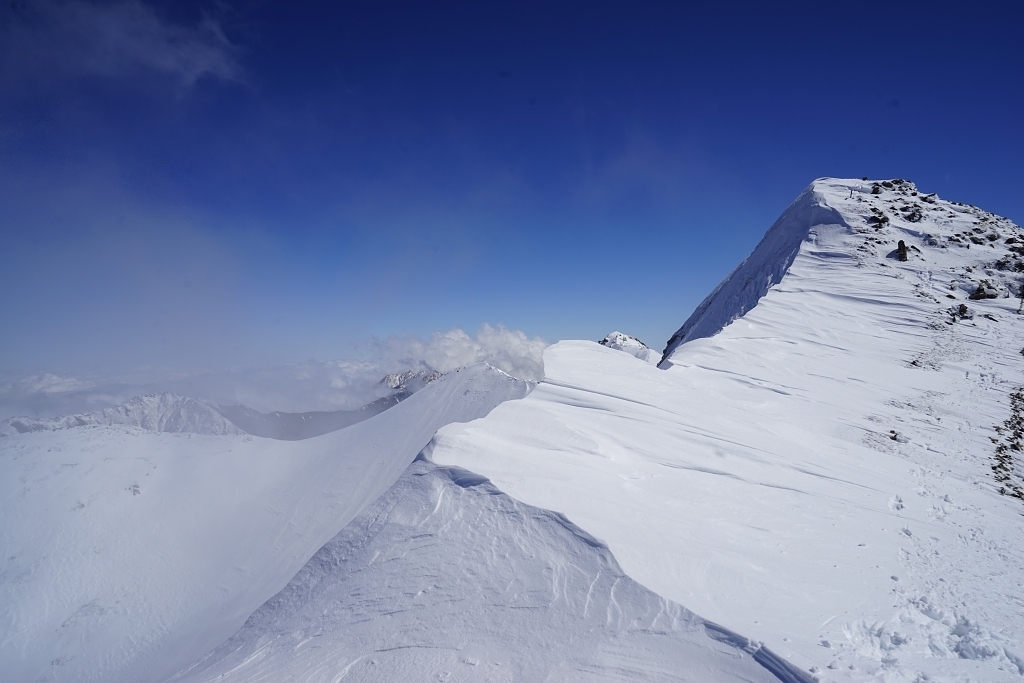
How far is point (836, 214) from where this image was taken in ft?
110

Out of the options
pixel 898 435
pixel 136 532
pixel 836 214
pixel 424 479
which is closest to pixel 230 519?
pixel 136 532

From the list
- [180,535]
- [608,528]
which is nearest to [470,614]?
[608,528]

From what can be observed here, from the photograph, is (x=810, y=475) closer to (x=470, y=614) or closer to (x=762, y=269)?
(x=470, y=614)

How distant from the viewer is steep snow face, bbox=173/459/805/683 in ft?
16.4

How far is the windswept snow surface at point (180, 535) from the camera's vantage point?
12.8m

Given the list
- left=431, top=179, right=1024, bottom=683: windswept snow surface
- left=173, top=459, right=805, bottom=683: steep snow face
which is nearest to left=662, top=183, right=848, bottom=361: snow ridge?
left=431, top=179, right=1024, bottom=683: windswept snow surface

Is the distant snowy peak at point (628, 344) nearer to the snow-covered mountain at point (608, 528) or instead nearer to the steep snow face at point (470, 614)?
the snow-covered mountain at point (608, 528)

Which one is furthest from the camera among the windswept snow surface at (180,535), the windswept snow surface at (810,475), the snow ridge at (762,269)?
the snow ridge at (762,269)

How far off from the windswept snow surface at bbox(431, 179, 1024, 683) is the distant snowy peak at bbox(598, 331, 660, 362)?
992cm

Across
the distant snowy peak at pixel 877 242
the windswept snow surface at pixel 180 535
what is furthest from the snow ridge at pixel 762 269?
the windswept snow surface at pixel 180 535

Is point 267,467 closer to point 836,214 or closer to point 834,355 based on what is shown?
point 834,355

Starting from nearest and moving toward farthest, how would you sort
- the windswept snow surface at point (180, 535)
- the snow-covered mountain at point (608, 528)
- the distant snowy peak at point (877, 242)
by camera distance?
the snow-covered mountain at point (608, 528), the windswept snow surface at point (180, 535), the distant snowy peak at point (877, 242)

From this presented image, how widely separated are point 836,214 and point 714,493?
34375mm

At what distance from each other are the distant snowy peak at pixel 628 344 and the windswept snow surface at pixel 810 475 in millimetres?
9921
